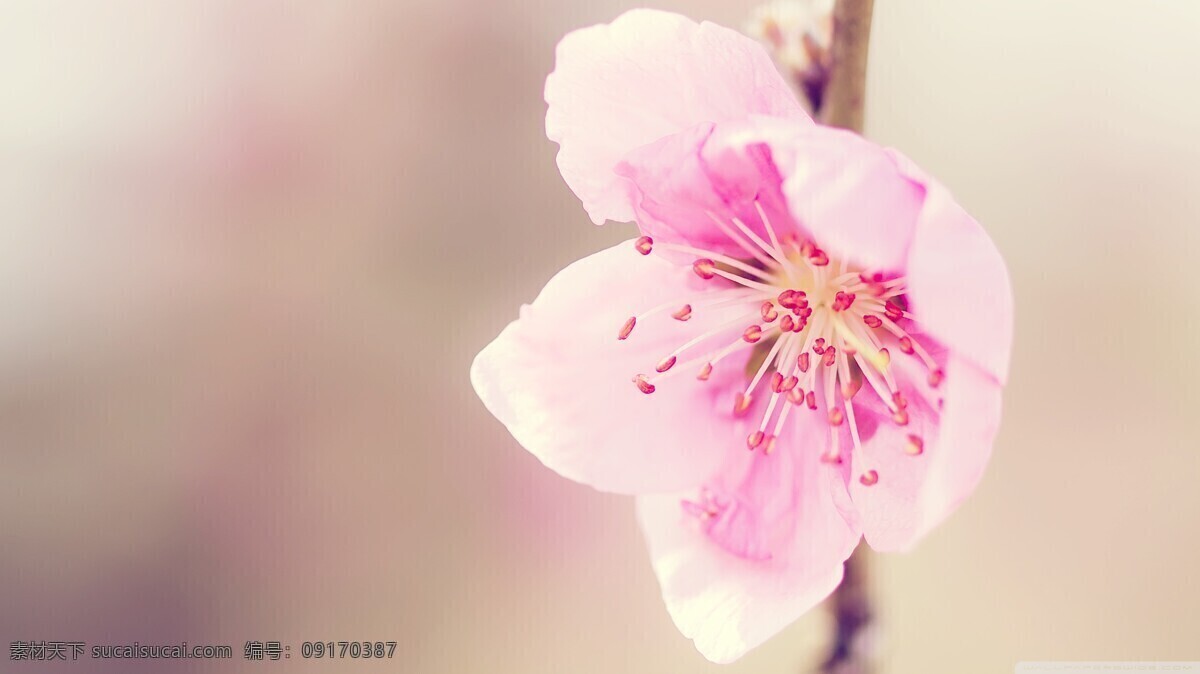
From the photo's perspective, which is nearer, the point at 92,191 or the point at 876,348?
the point at 876,348

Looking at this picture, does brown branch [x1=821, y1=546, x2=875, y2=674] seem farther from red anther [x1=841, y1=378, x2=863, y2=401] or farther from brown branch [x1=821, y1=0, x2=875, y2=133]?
brown branch [x1=821, y1=0, x2=875, y2=133]

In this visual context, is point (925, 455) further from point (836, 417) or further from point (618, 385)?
point (618, 385)

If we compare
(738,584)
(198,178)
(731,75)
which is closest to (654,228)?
(731,75)

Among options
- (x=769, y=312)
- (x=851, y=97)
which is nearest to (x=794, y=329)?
(x=769, y=312)

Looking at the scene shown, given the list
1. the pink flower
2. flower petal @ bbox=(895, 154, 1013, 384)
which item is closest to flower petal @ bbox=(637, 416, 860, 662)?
the pink flower

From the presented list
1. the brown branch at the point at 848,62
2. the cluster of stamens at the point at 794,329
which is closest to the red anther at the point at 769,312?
the cluster of stamens at the point at 794,329

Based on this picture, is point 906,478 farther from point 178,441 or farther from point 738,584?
point 178,441

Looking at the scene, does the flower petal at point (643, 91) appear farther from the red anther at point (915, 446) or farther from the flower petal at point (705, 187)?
the red anther at point (915, 446)

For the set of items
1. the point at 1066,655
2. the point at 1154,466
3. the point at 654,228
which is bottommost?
the point at 1066,655
